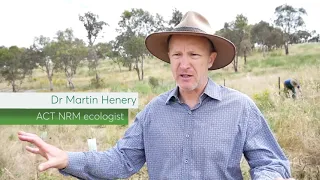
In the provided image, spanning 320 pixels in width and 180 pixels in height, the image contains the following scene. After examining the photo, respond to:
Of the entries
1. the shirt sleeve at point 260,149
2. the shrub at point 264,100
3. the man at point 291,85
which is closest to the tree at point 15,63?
the shrub at point 264,100

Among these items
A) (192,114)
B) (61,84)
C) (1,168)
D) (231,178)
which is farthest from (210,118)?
(61,84)

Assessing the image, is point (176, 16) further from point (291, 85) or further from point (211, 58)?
point (211, 58)

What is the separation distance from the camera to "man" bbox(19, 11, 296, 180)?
1.54 m

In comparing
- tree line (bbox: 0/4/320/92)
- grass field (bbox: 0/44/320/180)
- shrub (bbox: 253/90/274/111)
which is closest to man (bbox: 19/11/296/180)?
grass field (bbox: 0/44/320/180)

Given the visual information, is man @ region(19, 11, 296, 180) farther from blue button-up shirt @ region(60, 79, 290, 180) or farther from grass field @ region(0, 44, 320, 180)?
grass field @ region(0, 44, 320, 180)

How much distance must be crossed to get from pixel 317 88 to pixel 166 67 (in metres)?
1.67

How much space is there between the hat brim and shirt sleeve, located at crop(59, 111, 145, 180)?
28cm

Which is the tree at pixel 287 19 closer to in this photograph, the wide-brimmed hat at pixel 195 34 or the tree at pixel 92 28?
the tree at pixel 92 28

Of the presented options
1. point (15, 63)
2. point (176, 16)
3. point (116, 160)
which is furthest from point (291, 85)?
point (116, 160)

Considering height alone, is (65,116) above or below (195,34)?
below

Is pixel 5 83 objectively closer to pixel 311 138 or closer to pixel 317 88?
pixel 311 138

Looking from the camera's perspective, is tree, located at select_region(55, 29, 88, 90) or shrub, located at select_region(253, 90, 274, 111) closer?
tree, located at select_region(55, 29, 88, 90)

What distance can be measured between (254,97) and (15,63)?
2645mm

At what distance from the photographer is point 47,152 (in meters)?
1.52
